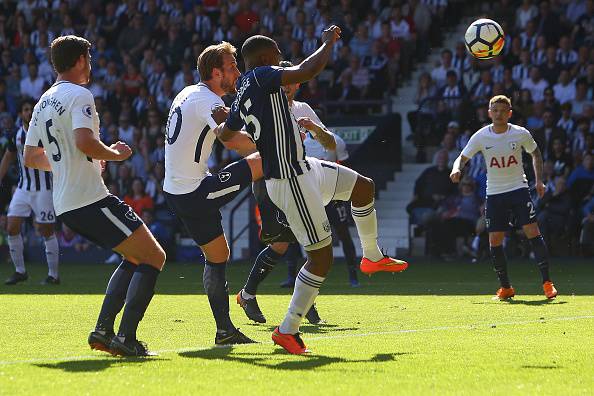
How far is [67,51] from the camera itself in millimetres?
8352

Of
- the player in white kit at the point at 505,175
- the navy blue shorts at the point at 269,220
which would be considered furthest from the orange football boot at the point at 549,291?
the navy blue shorts at the point at 269,220

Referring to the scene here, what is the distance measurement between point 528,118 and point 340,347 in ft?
45.7

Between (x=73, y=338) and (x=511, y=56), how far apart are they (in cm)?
1531

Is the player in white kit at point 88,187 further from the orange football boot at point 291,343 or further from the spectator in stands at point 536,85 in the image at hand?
the spectator in stands at point 536,85

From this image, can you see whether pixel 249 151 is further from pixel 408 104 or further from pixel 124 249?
pixel 408 104

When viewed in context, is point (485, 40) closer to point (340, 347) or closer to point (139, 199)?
point (340, 347)

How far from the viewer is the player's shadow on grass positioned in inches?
305

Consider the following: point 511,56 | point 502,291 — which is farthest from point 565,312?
point 511,56

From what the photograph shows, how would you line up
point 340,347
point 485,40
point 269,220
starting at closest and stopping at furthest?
point 340,347
point 269,220
point 485,40

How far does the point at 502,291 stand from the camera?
13578 millimetres

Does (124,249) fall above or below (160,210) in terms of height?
above

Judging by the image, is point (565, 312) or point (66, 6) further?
point (66, 6)

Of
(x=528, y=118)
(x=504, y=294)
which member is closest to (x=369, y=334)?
(x=504, y=294)

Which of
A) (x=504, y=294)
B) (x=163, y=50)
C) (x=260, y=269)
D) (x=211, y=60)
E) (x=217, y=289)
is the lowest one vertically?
(x=504, y=294)
